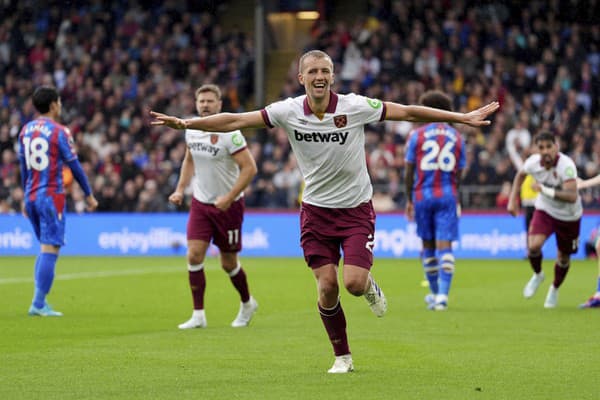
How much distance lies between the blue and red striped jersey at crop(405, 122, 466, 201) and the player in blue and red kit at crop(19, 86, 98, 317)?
375 cm

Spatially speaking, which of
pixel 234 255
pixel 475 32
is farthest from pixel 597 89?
pixel 234 255

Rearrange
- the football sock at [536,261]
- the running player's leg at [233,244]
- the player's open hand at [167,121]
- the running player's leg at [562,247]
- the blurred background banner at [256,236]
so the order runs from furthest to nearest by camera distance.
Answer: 1. the blurred background banner at [256,236]
2. the football sock at [536,261]
3. the running player's leg at [562,247]
4. the running player's leg at [233,244]
5. the player's open hand at [167,121]

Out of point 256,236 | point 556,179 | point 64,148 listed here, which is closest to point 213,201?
point 64,148

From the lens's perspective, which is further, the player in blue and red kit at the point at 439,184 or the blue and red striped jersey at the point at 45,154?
the player in blue and red kit at the point at 439,184

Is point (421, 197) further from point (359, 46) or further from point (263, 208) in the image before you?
point (359, 46)

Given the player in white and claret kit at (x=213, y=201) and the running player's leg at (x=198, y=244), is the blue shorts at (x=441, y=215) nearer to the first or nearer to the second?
the player in white and claret kit at (x=213, y=201)

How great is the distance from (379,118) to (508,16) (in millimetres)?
24626

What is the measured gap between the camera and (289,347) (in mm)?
9773

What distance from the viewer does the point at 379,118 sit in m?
8.33

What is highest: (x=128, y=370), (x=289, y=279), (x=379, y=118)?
(x=379, y=118)

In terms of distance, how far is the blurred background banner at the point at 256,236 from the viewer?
25.2 meters

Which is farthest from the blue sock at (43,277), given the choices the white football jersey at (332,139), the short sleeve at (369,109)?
the short sleeve at (369,109)

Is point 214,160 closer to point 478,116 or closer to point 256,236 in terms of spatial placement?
point 478,116

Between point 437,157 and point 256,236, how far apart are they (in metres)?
13.6
